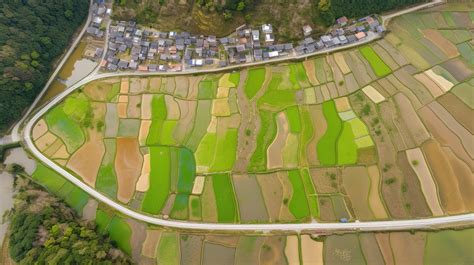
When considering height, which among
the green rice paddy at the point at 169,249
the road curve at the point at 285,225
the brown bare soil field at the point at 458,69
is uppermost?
the brown bare soil field at the point at 458,69

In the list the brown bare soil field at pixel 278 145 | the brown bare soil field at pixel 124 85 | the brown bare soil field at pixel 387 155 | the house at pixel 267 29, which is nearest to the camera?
the brown bare soil field at pixel 387 155

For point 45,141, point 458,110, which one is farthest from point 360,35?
point 45,141

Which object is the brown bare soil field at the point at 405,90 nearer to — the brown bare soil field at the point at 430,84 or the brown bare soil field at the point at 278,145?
the brown bare soil field at the point at 430,84

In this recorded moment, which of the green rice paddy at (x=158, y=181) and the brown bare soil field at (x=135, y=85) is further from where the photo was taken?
the brown bare soil field at (x=135, y=85)

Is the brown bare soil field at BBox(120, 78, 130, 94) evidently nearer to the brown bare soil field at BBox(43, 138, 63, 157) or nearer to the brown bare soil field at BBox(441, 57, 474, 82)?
the brown bare soil field at BBox(43, 138, 63, 157)

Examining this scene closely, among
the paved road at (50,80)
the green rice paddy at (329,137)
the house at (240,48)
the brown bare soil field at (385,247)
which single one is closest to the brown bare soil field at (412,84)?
the green rice paddy at (329,137)

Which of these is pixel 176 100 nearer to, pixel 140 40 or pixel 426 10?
pixel 140 40
